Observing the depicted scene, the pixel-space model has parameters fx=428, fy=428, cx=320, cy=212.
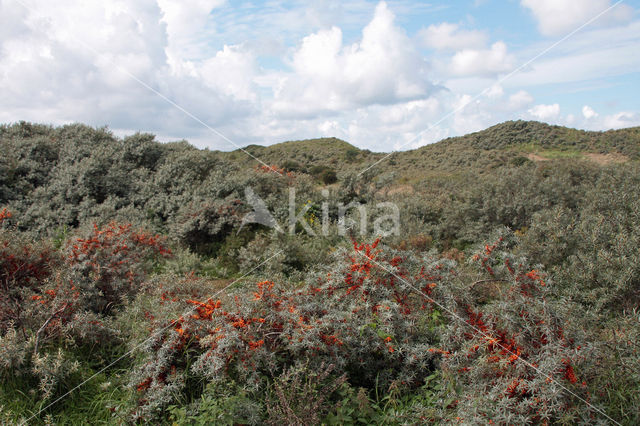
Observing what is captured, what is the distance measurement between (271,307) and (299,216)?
555cm

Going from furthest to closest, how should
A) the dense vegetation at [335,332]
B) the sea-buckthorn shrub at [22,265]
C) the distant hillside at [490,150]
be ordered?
the distant hillside at [490,150] < the sea-buckthorn shrub at [22,265] < the dense vegetation at [335,332]

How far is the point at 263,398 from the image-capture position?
3.21 metres

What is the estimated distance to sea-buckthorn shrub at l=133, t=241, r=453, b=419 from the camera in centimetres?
327

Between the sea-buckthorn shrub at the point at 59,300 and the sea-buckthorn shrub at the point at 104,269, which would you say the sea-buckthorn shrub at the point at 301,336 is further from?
the sea-buckthorn shrub at the point at 104,269

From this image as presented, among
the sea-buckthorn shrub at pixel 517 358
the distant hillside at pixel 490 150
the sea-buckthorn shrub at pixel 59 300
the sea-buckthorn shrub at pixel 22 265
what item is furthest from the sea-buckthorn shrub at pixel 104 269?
the distant hillside at pixel 490 150

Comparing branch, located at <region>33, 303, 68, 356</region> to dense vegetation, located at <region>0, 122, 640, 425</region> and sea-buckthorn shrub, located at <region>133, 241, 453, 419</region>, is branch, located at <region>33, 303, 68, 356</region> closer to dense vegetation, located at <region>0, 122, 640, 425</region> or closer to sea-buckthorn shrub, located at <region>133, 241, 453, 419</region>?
dense vegetation, located at <region>0, 122, 640, 425</region>

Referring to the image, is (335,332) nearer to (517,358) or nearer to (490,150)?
(517,358)

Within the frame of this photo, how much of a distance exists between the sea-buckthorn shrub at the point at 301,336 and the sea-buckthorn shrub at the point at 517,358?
356mm

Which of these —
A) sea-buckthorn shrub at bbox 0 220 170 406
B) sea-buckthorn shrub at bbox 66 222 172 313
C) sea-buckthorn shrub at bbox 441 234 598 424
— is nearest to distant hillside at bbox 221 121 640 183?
sea-buckthorn shrub at bbox 66 222 172 313

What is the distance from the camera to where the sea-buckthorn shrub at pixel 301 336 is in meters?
3.27

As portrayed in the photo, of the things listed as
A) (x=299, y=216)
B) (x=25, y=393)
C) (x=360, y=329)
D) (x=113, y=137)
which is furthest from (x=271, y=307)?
(x=113, y=137)

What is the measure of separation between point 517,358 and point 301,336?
5.23 feet

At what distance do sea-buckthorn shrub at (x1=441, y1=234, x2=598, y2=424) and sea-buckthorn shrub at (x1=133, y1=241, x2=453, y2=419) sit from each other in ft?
1.17

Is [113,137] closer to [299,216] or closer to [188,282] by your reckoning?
[299,216]
